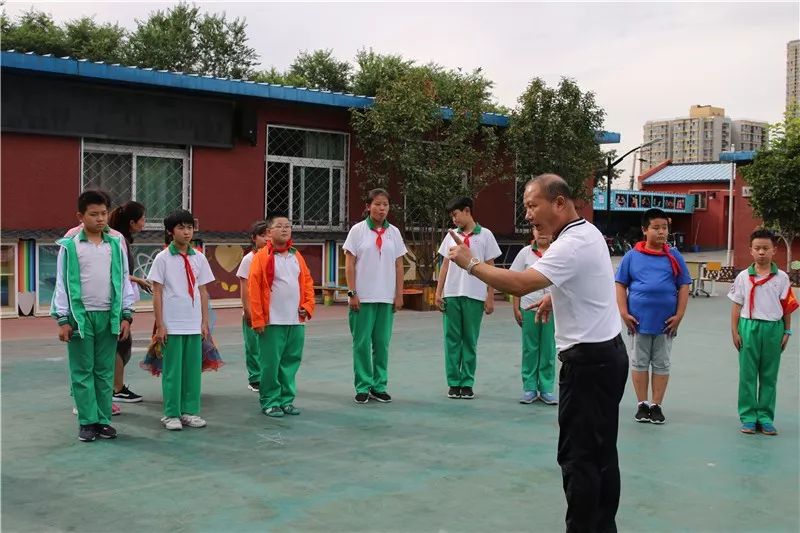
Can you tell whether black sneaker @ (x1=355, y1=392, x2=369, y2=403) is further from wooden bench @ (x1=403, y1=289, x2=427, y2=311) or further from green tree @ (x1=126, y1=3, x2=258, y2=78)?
green tree @ (x1=126, y1=3, x2=258, y2=78)

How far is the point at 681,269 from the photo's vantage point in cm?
629

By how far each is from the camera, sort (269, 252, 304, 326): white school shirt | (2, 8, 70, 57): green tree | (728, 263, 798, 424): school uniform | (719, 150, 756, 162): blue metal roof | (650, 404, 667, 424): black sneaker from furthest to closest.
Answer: (2, 8, 70, 57): green tree
(719, 150, 756, 162): blue metal roof
(269, 252, 304, 326): white school shirt
(650, 404, 667, 424): black sneaker
(728, 263, 798, 424): school uniform

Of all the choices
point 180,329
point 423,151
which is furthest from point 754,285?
point 423,151

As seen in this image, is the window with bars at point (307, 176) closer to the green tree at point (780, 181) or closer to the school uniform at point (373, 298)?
the school uniform at point (373, 298)

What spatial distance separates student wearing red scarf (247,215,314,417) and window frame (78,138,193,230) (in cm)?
753

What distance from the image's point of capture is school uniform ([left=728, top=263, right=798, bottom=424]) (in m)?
6.08

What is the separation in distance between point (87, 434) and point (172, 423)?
1.98ft

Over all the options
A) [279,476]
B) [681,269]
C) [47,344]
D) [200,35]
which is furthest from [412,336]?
[200,35]

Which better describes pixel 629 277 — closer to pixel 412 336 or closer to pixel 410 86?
pixel 412 336

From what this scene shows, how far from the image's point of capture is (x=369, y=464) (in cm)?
507

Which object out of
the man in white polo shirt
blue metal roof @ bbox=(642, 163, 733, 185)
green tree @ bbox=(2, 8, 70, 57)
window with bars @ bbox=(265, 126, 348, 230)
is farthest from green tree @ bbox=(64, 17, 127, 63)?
the man in white polo shirt

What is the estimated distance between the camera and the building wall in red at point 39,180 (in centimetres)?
1229

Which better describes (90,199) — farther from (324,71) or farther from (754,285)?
(324,71)

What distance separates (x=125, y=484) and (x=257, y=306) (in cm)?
207
